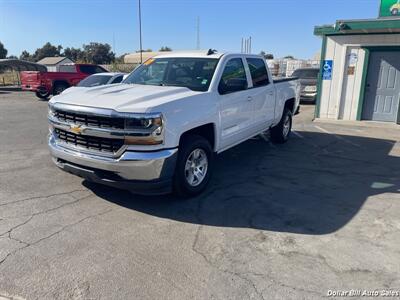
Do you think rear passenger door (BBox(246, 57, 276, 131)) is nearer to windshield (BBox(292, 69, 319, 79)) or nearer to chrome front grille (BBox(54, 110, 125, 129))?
chrome front grille (BBox(54, 110, 125, 129))

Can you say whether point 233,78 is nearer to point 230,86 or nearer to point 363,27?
point 230,86

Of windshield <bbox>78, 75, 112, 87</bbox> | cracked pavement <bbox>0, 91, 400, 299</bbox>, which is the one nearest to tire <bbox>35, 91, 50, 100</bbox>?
windshield <bbox>78, 75, 112, 87</bbox>

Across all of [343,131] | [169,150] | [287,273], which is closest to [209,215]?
[169,150]

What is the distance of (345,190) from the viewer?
515cm

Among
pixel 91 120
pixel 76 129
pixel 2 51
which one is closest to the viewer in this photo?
pixel 91 120

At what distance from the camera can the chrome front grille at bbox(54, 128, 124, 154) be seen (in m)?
3.97

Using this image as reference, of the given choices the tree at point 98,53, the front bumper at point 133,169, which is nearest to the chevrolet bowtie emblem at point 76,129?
the front bumper at point 133,169

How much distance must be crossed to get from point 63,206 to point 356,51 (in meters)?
10.5

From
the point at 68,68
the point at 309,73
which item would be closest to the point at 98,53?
the point at 68,68

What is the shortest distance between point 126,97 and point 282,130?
478 cm

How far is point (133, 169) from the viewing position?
3.89 meters

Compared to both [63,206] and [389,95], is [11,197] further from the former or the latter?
[389,95]

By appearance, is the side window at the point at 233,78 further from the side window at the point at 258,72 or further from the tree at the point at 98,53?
the tree at the point at 98,53

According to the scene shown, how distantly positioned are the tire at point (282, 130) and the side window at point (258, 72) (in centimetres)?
151
